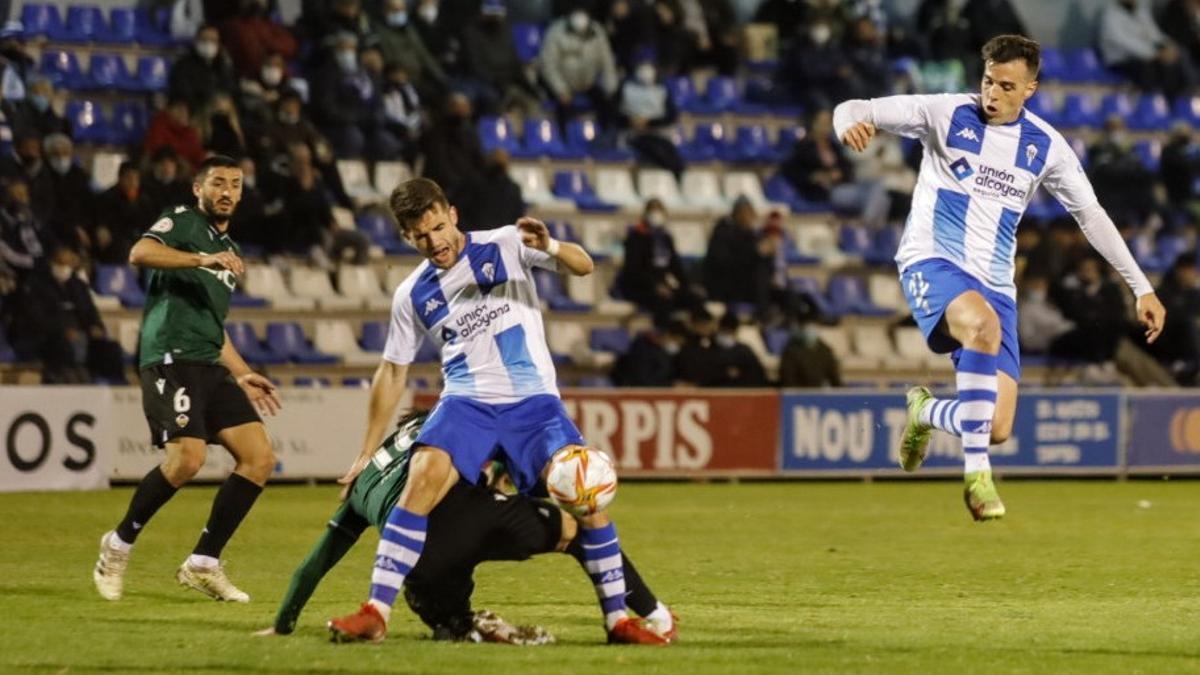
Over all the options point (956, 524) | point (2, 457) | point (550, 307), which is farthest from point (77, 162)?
point (956, 524)

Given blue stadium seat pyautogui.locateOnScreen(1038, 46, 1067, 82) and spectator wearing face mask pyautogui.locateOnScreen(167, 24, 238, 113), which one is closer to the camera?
spectator wearing face mask pyautogui.locateOnScreen(167, 24, 238, 113)

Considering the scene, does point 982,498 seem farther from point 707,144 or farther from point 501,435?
point 707,144

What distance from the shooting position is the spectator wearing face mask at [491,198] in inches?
819

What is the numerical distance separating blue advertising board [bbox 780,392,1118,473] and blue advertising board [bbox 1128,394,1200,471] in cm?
18

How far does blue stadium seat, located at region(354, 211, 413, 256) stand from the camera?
2153cm

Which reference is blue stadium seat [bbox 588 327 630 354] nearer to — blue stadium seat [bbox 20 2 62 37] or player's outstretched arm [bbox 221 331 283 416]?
blue stadium seat [bbox 20 2 62 37]

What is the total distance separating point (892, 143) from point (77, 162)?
9.96m

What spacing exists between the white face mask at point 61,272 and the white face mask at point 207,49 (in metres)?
2.95

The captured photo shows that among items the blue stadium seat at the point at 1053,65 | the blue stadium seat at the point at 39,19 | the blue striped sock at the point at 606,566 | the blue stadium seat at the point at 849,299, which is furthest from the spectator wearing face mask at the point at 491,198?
the blue striped sock at the point at 606,566

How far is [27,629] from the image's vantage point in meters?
9.00

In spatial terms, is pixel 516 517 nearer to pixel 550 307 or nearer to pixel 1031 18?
pixel 550 307

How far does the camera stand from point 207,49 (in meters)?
20.3

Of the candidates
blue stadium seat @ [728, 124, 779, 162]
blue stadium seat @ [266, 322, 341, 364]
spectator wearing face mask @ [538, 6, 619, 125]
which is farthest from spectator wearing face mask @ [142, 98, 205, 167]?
blue stadium seat @ [728, 124, 779, 162]

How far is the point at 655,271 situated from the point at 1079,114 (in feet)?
24.6
